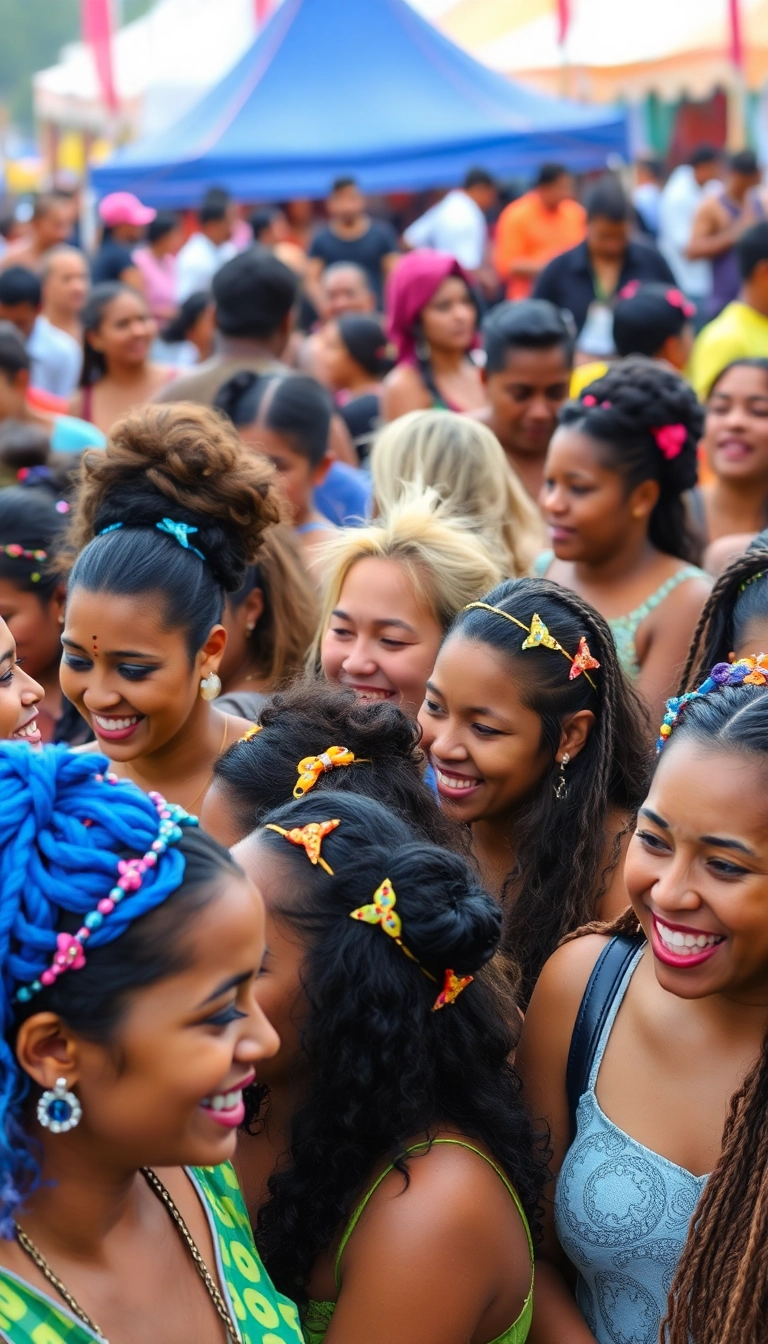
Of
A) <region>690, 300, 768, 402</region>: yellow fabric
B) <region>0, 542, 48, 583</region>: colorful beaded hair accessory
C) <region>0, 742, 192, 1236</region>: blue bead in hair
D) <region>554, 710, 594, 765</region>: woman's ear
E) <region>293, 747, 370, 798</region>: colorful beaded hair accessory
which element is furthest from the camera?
<region>690, 300, 768, 402</region>: yellow fabric

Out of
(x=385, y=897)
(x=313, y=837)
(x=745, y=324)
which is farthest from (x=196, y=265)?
(x=385, y=897)

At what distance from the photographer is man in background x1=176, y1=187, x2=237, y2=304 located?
12789 mm

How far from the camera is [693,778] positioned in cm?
222

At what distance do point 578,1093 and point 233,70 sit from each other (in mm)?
12593

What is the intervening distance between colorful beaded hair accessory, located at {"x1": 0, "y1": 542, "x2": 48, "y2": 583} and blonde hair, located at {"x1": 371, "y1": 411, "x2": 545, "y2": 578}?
1.11 m

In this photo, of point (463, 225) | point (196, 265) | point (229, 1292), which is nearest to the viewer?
point (229, 1292)

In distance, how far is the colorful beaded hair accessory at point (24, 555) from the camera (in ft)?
12.9

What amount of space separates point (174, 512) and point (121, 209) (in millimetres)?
10002

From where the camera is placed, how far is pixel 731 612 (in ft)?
11.1

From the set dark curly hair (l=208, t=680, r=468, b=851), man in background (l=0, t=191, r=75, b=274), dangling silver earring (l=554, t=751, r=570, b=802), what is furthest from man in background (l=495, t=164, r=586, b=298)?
dark curly hair (l=208, t=680, r=468, b=851)

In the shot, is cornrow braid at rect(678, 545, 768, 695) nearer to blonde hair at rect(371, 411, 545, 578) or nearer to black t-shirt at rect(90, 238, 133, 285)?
blonde hair at rect(371, 411, 545, 578)

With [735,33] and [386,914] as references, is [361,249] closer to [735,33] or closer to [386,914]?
[735,33]

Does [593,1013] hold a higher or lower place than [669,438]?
lower

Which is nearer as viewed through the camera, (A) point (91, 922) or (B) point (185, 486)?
(A) point (91, 922)
